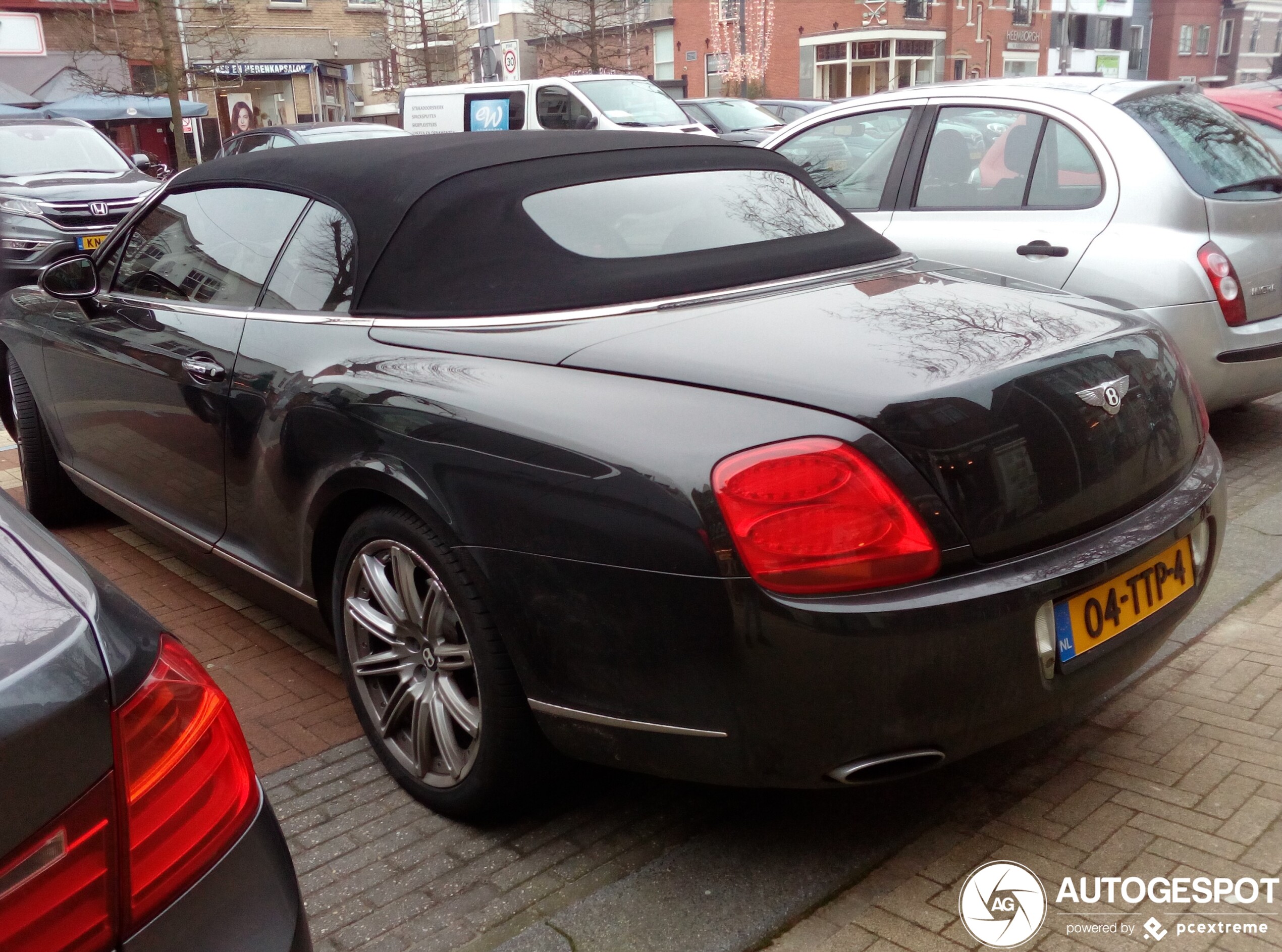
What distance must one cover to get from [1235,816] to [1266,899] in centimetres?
30

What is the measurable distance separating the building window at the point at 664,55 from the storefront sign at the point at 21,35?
3180 centimetres

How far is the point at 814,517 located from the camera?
6.90 ft

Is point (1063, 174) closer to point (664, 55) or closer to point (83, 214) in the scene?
point (83, 214)

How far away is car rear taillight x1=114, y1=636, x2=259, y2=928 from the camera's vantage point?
1325 millimetres

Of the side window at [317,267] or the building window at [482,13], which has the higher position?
the building window at [482,13]

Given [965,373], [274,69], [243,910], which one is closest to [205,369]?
[965,373]

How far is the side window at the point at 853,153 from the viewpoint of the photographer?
574 cm

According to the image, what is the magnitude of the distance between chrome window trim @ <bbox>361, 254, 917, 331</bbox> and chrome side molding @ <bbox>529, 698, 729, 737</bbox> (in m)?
0.83

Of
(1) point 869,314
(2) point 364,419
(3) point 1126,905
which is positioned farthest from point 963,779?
(2) point 364,419

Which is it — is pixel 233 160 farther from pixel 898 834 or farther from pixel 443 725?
pixel 898 834

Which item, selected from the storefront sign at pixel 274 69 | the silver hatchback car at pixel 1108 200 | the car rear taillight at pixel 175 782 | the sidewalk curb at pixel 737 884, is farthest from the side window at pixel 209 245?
the storefront sign at pixel 274 69

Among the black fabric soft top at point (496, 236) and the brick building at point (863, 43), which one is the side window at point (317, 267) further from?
the brick building at point (863, 43)

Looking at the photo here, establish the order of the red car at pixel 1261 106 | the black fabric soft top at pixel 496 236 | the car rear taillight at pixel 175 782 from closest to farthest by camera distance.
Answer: the car rear taillight at pixel 175 782 → the black fabric soft top at pixel 496 236 → the red car at pixel 1261 106

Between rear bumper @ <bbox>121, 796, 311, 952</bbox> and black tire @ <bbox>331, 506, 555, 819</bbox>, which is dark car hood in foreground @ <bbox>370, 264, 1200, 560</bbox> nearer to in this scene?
black tire @ <bbox>331, 506, 555, 819</bbox>
